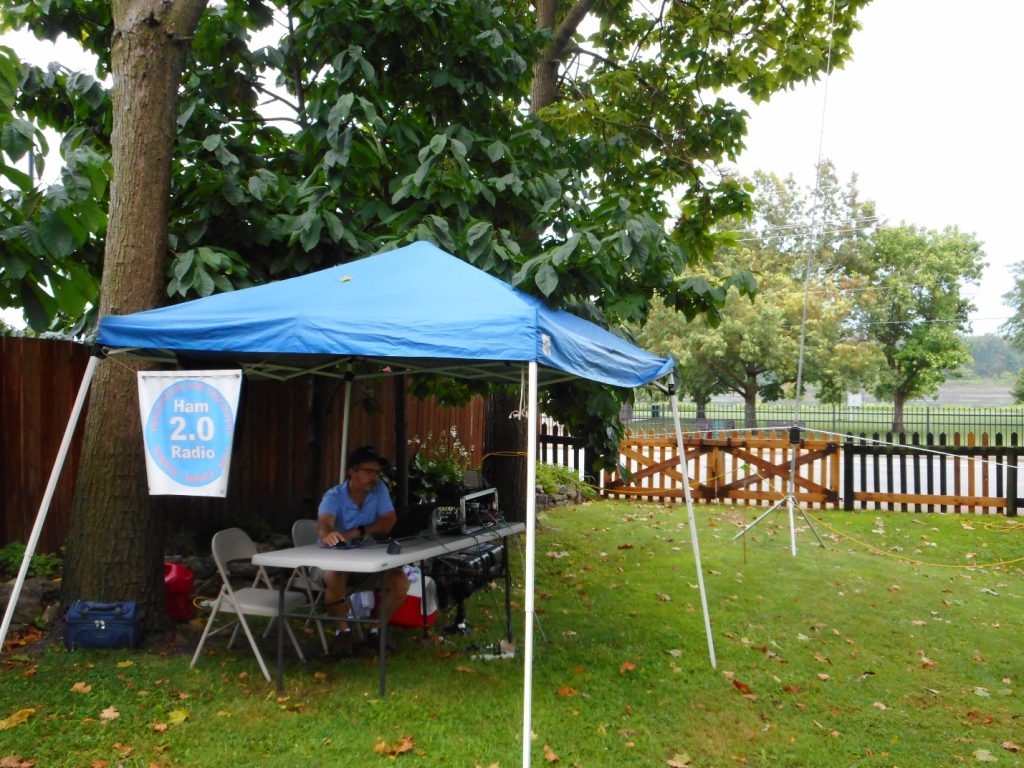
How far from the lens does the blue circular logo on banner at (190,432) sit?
4309 millimetres

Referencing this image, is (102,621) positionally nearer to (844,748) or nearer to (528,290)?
(528,290)

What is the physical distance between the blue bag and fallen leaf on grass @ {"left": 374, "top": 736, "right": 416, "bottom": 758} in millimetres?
2007

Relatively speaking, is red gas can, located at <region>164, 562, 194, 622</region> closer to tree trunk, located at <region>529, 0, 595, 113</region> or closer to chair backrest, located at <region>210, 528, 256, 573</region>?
chair backrest, located at <region>210, 528, 256, 573</region>

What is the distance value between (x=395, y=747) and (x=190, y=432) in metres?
1.89

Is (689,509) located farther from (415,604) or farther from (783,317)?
(783,317)

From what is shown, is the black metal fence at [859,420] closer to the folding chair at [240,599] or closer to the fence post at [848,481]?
the fence post at [848,481]

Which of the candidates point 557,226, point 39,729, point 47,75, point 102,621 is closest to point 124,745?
point 39,729

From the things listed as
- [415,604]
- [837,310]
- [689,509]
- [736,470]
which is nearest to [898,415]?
[837,310]

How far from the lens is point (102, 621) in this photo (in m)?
5.07

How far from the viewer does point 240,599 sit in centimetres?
513

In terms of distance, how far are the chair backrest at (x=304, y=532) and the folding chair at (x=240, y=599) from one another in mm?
391

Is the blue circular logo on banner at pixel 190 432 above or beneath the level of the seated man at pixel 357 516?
above

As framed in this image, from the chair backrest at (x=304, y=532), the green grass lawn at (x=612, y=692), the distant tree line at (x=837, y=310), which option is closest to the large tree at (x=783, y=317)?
the distant tree line at (x=837, y=310)

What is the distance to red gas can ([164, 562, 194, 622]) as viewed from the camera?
18.7 ft
